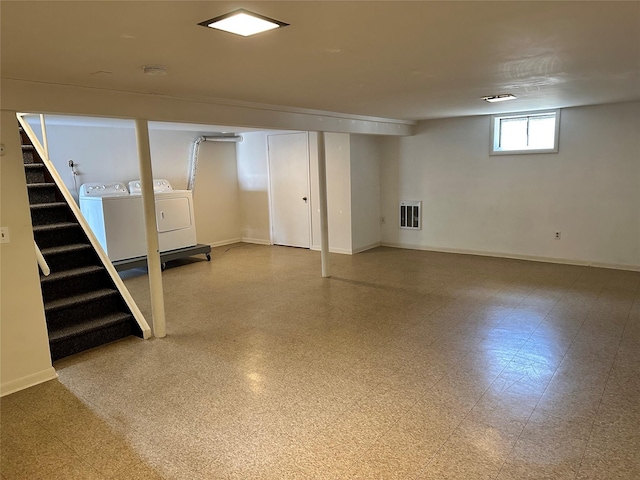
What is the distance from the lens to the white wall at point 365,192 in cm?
716

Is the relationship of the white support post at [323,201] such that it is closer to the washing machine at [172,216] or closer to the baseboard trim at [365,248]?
the baseboard trim at [365,248]

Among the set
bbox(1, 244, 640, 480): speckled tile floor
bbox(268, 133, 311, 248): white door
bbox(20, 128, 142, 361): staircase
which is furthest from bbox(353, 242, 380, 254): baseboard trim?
bbox(20, 128, 142, 361): staircase

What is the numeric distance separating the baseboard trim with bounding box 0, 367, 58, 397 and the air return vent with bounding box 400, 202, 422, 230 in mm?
5754

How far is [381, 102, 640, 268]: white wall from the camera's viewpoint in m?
5.71

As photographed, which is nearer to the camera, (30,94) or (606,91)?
(30,94)

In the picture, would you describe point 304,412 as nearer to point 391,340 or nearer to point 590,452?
point 391,340

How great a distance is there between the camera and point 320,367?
10.8 feet

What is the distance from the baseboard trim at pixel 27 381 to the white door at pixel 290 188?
5.00 meters

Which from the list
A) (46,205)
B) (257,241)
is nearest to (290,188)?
(257,241)

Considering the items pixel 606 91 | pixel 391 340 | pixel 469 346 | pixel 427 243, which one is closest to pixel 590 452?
pixel 469 346

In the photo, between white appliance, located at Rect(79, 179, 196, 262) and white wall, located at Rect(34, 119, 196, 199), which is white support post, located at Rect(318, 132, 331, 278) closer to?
white appliance, located at Rect(79, 179, 196, 262)

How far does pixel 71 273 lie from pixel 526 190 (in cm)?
593

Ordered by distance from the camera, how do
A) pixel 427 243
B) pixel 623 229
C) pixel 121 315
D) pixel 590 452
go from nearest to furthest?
pixel 590 452, pixel 121 315, pixel 623 229, pixel 427 243

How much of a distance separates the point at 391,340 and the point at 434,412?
110 cm
